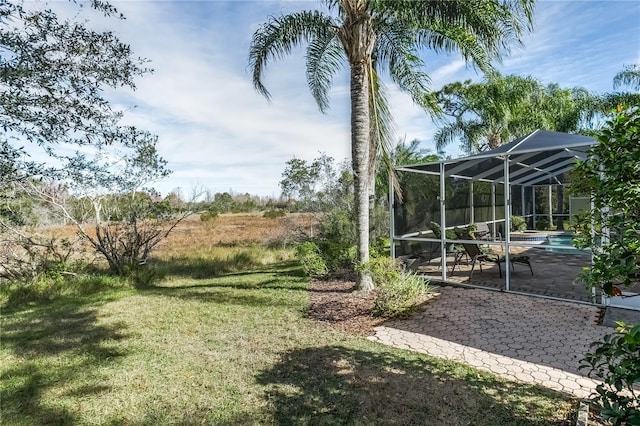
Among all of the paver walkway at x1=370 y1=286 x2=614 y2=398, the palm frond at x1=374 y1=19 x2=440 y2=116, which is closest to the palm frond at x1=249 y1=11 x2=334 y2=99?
the palm frond at x1=374 y1=19 x2=440 y2=116

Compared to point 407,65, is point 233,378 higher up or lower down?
lower down

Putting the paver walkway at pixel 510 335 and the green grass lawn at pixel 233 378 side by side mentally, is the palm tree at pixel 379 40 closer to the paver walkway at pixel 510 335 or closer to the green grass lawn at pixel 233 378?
the paver walkway at pixel 510 335

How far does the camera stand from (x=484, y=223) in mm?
11883

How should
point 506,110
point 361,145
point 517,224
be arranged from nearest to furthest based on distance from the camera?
point 361,145 < point 517,224 < point 506,110

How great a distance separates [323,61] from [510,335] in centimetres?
734

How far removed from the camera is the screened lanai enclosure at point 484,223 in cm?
707

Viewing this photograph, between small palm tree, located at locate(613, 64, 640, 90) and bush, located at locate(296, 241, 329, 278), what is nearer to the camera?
bush, located at locate(296, 241, 329, 278)

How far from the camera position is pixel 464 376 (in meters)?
3.78

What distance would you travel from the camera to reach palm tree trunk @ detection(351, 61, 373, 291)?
A: 7.12m

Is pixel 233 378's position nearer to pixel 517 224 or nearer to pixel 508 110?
pixel 517 224

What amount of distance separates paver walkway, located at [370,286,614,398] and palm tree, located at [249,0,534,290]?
2.04m

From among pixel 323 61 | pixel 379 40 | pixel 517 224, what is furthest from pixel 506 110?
pixel 323 61

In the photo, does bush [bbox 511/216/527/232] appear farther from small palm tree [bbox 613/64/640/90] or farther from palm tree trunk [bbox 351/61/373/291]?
small palm tree [bbox 613/64/640/90]

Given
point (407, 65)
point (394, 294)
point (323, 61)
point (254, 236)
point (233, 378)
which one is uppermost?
point (323, 61)
